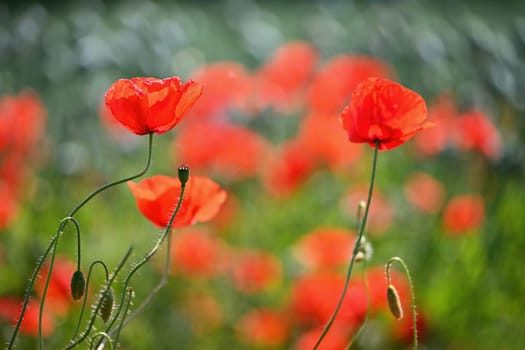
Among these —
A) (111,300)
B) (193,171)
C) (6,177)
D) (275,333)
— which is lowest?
(111,300)

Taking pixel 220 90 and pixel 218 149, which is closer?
pixel 218 149

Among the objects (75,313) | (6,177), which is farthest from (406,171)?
(75,313)

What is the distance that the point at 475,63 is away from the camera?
2.65 meters

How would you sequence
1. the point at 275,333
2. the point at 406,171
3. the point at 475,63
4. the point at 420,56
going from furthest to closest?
the point at 406,171 → the point at 420,56 → the point at 475,63 → the point at 275,333

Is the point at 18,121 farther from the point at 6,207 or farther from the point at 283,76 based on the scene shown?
the point at 283,76

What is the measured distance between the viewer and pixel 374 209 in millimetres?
2918

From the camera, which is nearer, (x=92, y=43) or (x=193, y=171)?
A: (x=92, y=43)

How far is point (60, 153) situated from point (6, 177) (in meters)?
0.39

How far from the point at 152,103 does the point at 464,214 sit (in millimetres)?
1909

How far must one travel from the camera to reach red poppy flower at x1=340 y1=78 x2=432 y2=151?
106 centimetres

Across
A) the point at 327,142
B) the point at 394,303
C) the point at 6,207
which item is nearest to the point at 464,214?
the point at 327,142

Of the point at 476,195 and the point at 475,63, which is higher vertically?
the point at 475,63

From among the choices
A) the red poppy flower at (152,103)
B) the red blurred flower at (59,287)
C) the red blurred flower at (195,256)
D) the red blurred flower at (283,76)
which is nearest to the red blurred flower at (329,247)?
the red blurred flower at (195,256)

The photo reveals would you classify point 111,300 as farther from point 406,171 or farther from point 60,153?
point 406,171
